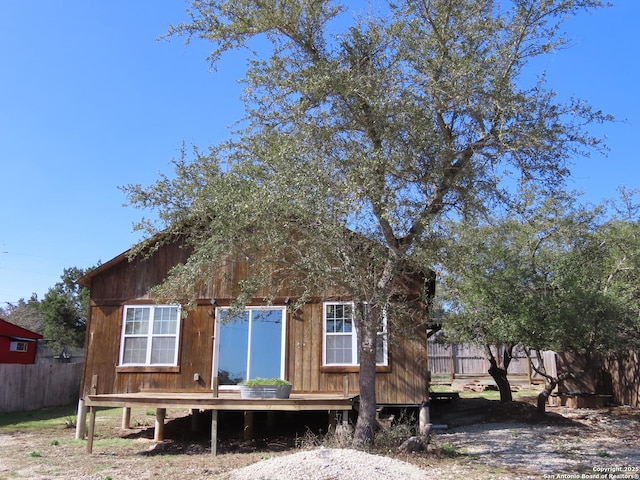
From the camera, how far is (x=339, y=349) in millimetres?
12812

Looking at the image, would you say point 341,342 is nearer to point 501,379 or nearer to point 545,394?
point 545,394

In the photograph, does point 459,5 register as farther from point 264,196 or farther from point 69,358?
point 69,358

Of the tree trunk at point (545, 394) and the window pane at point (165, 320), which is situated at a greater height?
the window pane at point (165, 320)

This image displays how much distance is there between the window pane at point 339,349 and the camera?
12.8 m

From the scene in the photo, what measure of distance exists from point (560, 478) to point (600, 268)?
8378 millimetres

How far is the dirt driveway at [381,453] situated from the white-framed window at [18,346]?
39.3ft

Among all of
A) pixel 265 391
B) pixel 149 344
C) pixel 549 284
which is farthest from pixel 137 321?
pixel 549 284

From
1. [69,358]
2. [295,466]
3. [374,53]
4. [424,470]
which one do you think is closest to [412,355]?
[424,470]

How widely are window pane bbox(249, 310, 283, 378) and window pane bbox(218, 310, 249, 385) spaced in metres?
0.17

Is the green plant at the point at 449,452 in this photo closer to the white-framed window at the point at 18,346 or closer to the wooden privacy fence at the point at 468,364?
the wooden privacy fence at the point at 468,364

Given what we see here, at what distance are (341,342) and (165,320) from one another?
4.26 meters

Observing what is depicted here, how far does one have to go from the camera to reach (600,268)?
14664 mm

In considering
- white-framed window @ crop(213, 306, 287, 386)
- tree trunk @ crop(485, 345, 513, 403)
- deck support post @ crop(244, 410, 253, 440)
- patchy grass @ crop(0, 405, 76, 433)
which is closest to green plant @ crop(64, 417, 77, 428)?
patchy grass @ crop(0, 405, 76, 433)

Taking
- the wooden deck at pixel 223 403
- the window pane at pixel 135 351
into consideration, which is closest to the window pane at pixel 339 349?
the wooden deck at pixel 223 403
